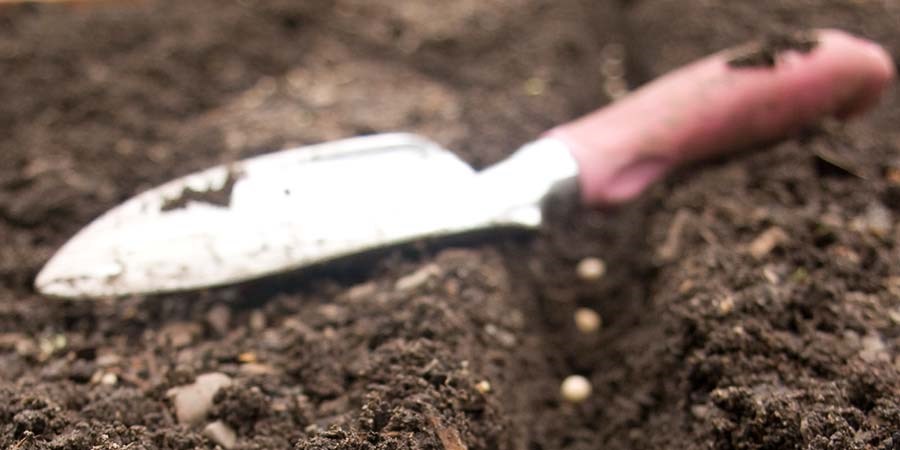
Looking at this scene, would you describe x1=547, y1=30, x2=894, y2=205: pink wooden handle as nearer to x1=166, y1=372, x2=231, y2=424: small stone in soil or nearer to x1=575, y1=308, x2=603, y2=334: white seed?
x1=575, y1=308, x2=603, y2=334: white seed

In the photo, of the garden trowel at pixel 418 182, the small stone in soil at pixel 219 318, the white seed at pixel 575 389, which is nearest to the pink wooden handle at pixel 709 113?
the garden trowel at pixel 418 182

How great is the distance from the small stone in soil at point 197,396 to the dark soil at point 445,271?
0.02 metres

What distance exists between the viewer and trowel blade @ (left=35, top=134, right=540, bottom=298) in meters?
0.93

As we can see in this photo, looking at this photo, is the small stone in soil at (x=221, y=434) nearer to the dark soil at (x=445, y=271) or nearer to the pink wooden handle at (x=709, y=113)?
the dark soil at (x=445, y=271)

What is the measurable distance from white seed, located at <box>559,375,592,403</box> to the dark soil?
0.05 ft

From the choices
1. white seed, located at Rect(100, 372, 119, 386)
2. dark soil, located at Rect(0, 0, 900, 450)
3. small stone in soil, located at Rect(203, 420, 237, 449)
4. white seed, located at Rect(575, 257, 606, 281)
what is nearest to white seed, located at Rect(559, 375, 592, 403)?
dark soil, located at Rect(0, 0, 900, 450)

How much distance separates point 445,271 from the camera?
3.30 ft

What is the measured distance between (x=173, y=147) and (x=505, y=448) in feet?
2.53

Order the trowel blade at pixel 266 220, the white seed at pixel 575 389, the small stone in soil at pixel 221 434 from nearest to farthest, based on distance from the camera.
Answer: the small stone in soil at pixel 221 434 < the trowel blade at pixel 266 220 < the white seed at pixel 575 389

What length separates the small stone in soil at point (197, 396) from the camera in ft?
2.77

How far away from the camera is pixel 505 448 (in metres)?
0.89

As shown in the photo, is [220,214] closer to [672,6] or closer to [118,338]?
[118,338]

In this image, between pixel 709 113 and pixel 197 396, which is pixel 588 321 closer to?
pixel 709 113

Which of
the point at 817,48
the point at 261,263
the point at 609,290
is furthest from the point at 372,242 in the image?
the point at 817,48
